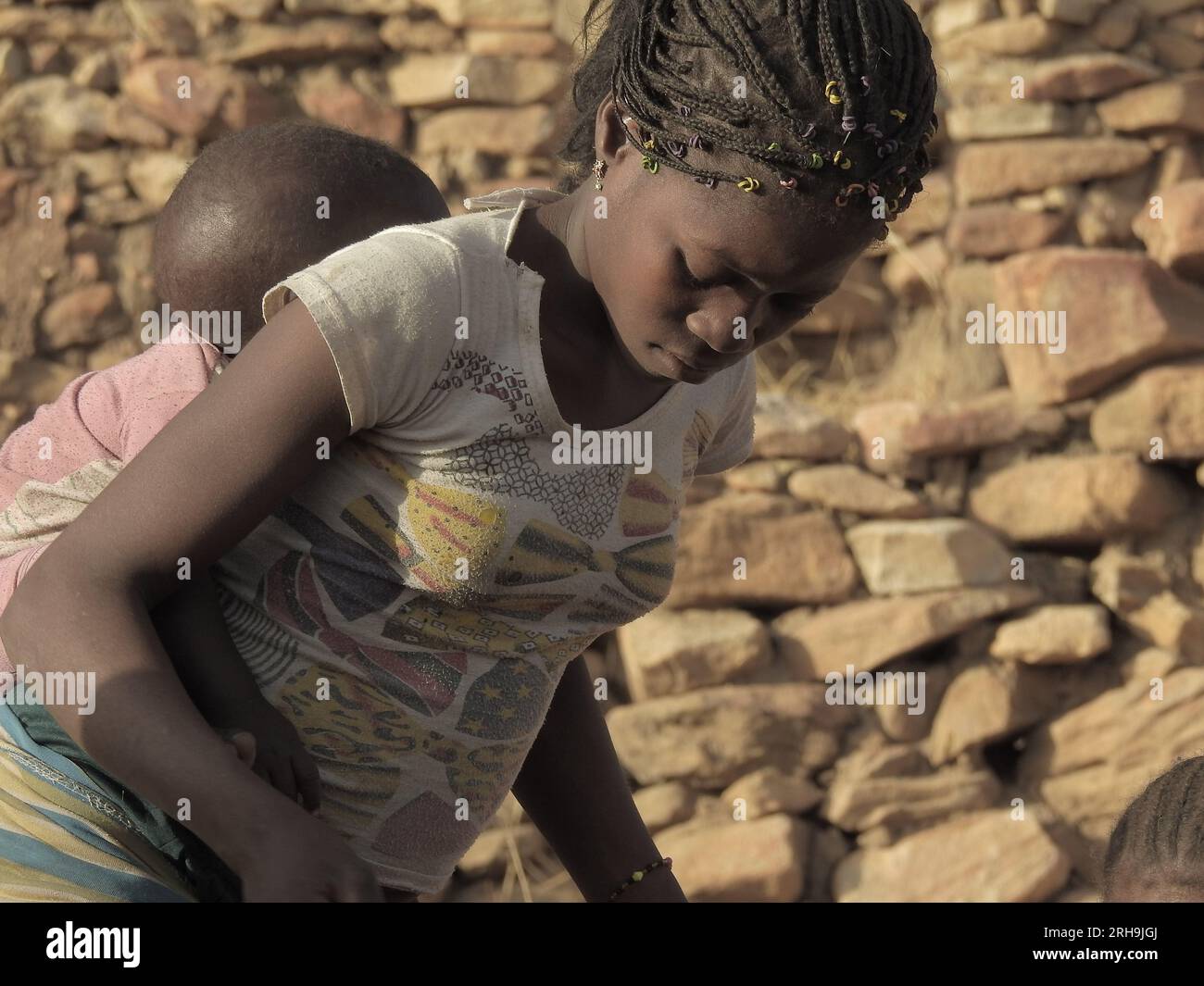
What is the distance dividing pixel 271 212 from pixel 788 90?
72 cm

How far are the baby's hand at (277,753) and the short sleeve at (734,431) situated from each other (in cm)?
65

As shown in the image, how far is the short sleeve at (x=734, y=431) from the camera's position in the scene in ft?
6.44

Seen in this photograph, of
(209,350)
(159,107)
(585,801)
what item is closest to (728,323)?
(209,350)

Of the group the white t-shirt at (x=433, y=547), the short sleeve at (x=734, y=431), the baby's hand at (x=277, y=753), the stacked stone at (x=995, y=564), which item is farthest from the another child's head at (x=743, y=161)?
the stacked stone at (x=995, y=564)

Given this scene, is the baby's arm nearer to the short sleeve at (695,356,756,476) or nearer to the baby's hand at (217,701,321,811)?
the baby's hand at (217,701,321,811)

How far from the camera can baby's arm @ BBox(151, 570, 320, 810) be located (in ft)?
4.96

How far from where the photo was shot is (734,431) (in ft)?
6.66

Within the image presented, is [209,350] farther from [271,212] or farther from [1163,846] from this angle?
[1163,846]

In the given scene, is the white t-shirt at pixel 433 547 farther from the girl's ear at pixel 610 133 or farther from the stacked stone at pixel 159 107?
the stacked stone at pixel 159 107

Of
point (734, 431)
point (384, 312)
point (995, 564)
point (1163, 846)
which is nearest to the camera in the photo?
point (384, 312)

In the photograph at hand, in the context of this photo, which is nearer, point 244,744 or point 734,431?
point 244,744

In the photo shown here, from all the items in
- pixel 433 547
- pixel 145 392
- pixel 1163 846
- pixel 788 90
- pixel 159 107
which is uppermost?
pixel 788 90

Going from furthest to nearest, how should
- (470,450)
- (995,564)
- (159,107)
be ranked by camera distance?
(159,107) < (995,564) < (470,450)

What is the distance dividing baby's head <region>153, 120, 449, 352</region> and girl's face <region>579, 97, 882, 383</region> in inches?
14.9
